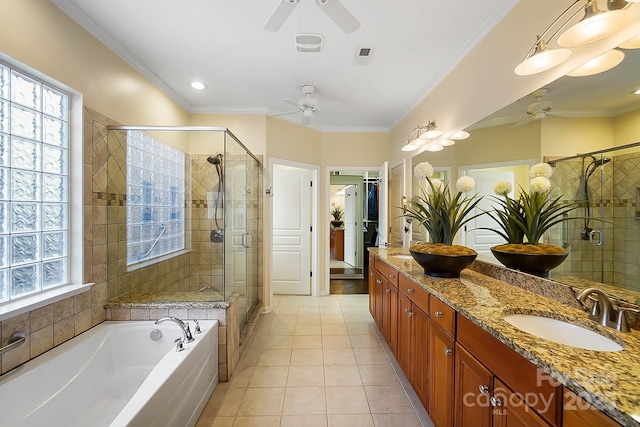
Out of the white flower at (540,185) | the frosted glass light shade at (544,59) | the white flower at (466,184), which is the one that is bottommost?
the white flower at (540,185)

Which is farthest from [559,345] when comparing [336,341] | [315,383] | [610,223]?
[336,341]

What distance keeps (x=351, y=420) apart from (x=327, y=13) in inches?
94.1

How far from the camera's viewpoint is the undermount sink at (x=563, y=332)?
3.08 ft

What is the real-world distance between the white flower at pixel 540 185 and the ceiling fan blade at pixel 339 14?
133 centimetres

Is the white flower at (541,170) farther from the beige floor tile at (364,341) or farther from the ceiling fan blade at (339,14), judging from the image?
the beige floor tile at (364,341)

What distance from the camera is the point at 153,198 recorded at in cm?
248

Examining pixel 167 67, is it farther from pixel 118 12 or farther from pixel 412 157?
pixel 412 157

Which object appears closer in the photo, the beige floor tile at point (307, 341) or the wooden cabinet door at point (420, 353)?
the wooden cabinet door at point (420, 353)

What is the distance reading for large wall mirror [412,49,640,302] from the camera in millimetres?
1038

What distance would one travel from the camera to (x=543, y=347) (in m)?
0.84

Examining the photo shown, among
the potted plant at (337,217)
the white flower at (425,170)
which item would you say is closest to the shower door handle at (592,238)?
the white flower at (425,170)

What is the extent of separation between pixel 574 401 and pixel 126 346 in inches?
95.1

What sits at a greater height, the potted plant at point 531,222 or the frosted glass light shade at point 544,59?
the frosted glass light shade at point 544,59

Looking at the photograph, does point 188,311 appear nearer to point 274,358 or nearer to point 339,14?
point 274,358
